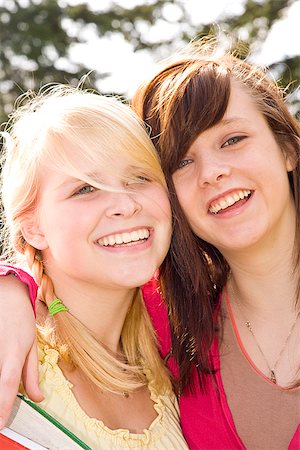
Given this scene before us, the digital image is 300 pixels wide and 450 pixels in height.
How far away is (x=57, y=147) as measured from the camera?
8.13ft

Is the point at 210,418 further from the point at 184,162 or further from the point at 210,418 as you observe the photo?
the point at 184,162

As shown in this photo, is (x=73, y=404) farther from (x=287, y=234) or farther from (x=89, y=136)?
(x=287, y=234)

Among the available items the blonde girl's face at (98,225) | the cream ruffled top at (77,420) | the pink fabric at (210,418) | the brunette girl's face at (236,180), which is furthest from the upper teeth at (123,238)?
the pink fabric at (210,418)

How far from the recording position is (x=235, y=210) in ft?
8.65

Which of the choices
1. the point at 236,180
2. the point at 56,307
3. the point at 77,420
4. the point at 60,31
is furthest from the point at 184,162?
the point at 60,31

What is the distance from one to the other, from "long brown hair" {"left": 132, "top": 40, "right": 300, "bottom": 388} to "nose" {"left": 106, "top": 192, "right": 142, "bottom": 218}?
0.30 m

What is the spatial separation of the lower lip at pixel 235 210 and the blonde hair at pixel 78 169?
229mm

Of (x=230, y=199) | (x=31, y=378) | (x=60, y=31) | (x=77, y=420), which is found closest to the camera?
(x=31, y=378)

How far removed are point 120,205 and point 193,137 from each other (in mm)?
400

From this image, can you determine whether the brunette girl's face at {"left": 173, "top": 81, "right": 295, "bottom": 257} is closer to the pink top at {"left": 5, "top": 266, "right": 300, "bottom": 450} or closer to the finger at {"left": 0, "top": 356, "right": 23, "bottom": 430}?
the pink top at {"left": 5, "top": 266, "right": 300, "bottom": 450}

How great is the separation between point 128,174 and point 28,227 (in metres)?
0.39

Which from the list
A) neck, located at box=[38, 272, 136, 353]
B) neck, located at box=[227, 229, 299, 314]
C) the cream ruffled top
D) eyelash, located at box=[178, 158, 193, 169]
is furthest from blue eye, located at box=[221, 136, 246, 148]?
the cream ruffled top

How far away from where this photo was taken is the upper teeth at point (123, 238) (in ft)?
8.06

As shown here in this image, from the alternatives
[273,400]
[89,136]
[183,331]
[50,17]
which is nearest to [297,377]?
[273,400]
